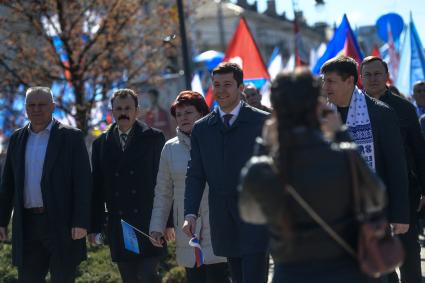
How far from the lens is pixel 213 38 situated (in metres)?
75.9

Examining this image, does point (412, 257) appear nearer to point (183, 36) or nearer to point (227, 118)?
point (227, 118)

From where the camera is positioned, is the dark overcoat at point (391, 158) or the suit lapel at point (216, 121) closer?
the dark overcoat at point (391, 158)

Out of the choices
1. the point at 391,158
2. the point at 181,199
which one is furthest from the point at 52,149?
the point at 391,158

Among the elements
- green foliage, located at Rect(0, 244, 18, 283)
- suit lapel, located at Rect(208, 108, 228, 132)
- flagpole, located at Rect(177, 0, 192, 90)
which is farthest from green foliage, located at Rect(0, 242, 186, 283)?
flagpole, located at Rect(177, 0, 192, 90)

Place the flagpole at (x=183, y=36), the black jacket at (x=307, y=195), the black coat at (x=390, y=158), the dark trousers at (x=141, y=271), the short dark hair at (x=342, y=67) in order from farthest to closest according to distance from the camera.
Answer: the flagpole at (x=183, y=36) → the dark trousers at (x=141, y=271) → the short dark hair at (x=342, y=67) → the black coat at (x=390, y=158) → the black jacket at (x=307, y=195)

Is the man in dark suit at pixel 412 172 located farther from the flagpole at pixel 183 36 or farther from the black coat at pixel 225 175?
the flagpole at pixel 183 36

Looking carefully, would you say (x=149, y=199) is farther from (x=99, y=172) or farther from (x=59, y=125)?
(x=59, y=125)

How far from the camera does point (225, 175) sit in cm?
604

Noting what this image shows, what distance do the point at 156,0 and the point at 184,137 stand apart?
9.26 meters

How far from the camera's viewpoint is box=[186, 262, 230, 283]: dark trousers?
6938 mm

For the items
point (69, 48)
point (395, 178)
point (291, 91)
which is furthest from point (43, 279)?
point (69, 48)

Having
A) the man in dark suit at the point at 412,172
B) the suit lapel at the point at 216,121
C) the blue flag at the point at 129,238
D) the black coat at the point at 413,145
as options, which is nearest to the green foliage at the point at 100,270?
the blue flag at the point at 129,238

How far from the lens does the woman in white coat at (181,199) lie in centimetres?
694

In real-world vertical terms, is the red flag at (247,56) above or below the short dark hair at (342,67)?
above
